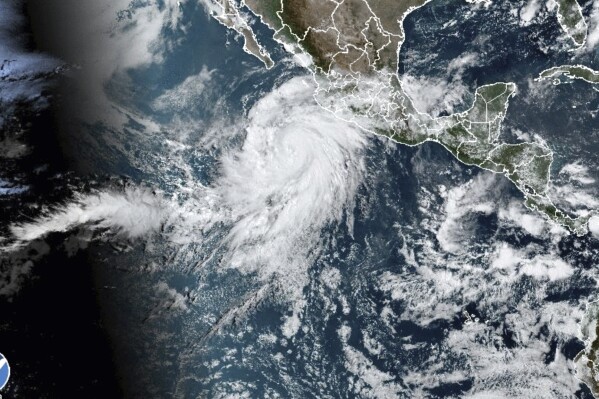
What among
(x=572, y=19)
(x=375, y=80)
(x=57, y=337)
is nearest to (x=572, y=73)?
(x=572, y=19)

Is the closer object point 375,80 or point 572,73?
point 572,73

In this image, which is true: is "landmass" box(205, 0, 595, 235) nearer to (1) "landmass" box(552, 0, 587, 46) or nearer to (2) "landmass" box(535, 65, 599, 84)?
(2) "landmass" box(535, 65, 599, 84)

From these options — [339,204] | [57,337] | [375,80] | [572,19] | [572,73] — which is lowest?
[572,73]

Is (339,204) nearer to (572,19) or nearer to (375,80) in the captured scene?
(375,80)

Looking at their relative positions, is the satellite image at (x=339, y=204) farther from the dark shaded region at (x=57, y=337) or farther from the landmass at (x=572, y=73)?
the dark shaded region at (x=57, y=337)

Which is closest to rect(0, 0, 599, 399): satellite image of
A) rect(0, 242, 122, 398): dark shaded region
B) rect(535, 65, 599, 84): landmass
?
rect(535, 65, 599, 84): landmass

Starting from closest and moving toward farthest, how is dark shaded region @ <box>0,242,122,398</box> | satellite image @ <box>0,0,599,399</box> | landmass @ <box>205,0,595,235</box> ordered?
dark shaded region @ <box>0,242,122,398</box> < satellite image @ <box>0,0,599,399</box> < landmass @ <box>205,0,595,235</box>

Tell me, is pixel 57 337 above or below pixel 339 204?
above

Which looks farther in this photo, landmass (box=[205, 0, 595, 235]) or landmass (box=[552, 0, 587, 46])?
landmass (box=[205, 0, 595, 235])
